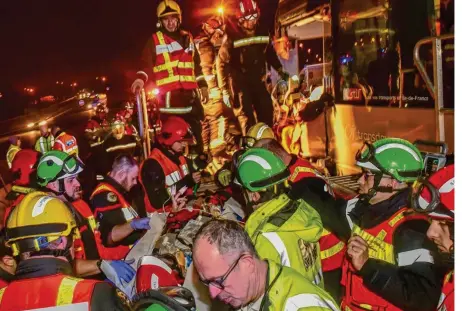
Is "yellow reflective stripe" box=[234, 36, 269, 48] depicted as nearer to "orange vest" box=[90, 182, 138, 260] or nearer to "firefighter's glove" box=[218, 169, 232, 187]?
"firefighter's glove" box=[218, 169, 232, 187]

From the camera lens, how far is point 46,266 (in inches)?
106

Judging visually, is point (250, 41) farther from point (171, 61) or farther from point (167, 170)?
point (167, 170)

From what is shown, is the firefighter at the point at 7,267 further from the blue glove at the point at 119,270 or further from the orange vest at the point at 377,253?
the orange vest at the point at 377,253

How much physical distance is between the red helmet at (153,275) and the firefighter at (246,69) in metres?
6.62

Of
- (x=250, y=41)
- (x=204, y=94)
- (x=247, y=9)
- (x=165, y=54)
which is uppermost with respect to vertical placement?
(x=247, y=9)

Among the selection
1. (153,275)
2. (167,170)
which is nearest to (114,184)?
(167,170)

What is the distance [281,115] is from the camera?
9359 mm

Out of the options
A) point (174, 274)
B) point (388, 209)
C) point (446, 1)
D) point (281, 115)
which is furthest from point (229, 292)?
point (281, 115)

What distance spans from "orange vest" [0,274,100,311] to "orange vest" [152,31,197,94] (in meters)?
6.00

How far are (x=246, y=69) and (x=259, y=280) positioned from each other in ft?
25.4

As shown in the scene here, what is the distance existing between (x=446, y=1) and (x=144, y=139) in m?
5.08

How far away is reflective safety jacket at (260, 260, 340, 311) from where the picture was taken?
2.06 m

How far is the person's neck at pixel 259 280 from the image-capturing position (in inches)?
84.7

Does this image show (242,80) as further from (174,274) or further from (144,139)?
(174,274)
